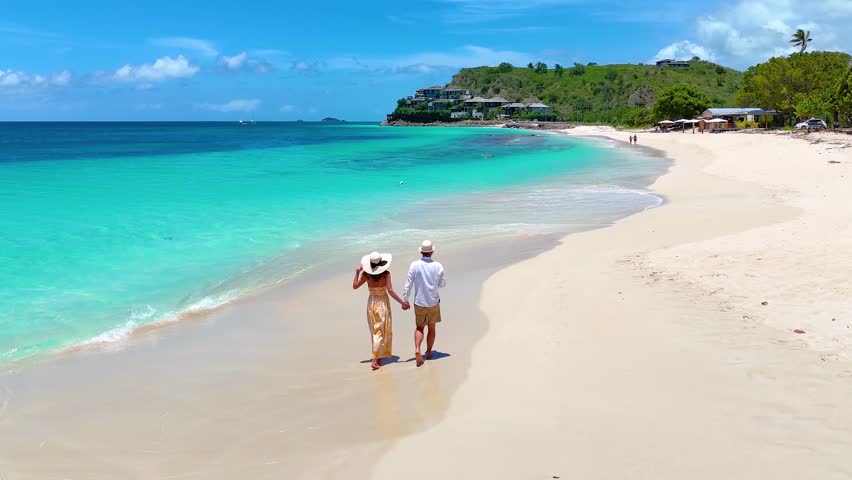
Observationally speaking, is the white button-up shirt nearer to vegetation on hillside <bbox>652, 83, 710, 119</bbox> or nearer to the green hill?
vegetation on hillside <bbox>652, 83, 710, 119</bbox>

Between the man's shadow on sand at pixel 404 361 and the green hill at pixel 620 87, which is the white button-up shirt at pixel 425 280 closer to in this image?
the man's shadow on sand at pixel 404 361

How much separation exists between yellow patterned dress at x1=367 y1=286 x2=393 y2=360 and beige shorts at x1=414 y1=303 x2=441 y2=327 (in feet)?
1.19

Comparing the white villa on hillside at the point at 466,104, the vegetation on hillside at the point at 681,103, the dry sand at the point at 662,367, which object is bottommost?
the dry sand at the point at 662,367

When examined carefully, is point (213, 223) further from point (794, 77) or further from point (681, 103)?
point (681, 103)

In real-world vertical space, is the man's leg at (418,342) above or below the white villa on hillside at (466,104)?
below

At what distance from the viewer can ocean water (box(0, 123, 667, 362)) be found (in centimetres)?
1095

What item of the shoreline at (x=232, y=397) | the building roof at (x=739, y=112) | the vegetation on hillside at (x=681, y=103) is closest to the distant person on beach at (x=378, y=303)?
the shoreline at (x=232, y=397)

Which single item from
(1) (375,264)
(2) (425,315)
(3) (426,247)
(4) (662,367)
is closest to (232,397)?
(1) (375,264)

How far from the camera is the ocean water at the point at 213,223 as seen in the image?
10.9m

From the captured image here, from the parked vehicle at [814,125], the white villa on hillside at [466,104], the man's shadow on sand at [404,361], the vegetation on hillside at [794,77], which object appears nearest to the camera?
the man's shadow on sand at [404,361]

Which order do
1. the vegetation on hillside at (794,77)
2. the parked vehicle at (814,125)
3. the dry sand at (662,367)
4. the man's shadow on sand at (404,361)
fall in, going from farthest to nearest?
the vegetation on hillside at (794,77)
the parked vehicle at (814,125)
the man's shadow on sand at (404,361)
the dry sand at (662,367)

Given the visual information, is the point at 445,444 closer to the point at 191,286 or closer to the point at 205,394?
the point at 205,394

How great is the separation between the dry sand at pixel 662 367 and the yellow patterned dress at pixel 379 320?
115 cm

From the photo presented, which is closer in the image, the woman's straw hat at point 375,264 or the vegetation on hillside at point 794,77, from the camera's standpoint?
the woman's straw hat at point 375,264
